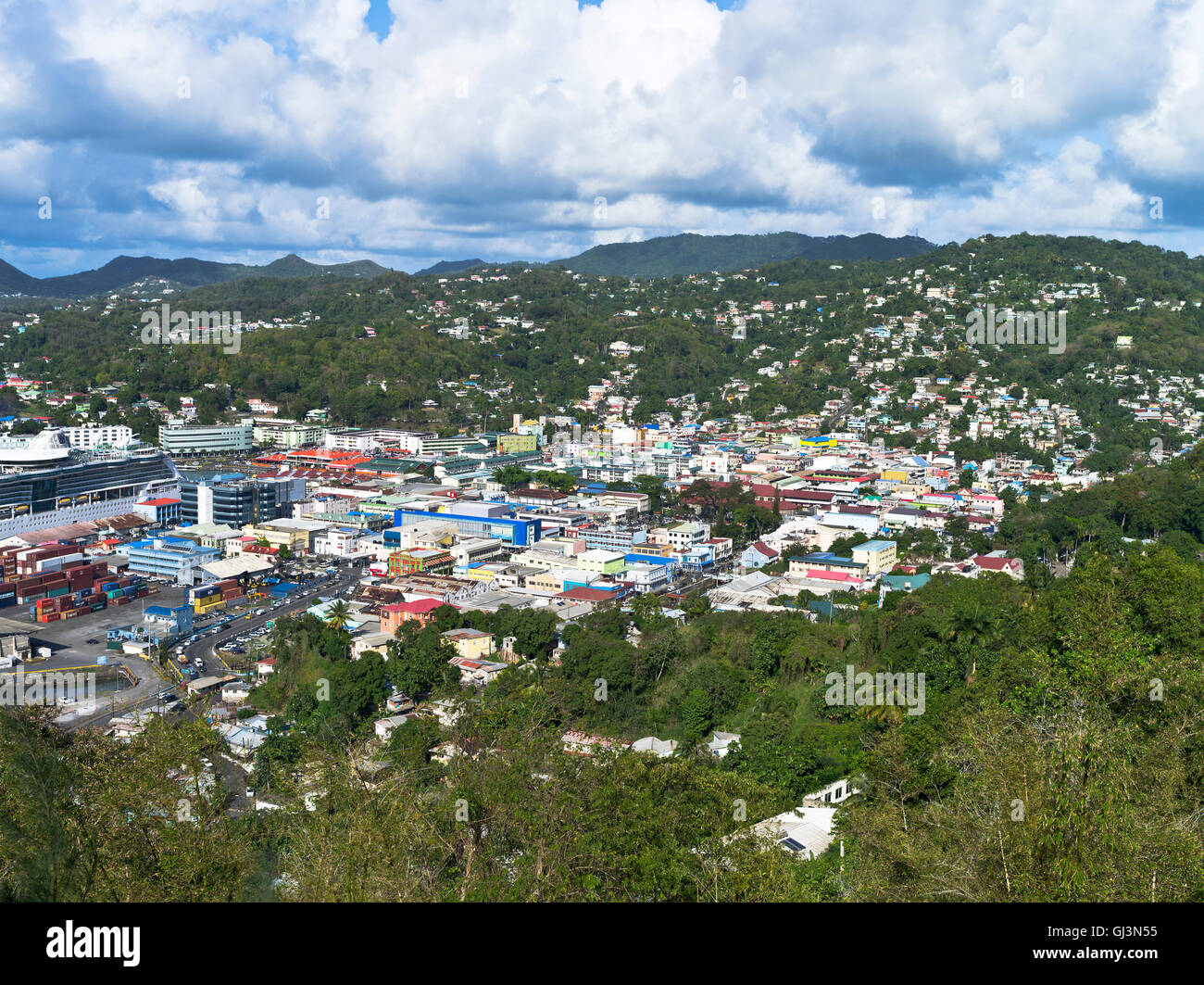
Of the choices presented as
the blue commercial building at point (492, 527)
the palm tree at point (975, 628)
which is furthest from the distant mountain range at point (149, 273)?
the palm tree at point (975, 628)

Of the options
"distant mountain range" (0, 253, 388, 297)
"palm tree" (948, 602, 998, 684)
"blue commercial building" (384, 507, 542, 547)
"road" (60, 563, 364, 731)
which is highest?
"distant mountain range" (0, 253, 388, 297)

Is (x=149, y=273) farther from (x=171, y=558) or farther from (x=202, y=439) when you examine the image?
(x=171, y=558)

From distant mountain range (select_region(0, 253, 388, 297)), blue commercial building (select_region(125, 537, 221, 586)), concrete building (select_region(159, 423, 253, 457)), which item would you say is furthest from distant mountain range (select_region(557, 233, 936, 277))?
blue commercial building (select_region(125, 537, 221, 586))

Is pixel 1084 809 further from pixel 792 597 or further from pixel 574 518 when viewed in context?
pixel 574 518

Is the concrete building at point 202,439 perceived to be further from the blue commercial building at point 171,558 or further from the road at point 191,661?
the road at point 191,661

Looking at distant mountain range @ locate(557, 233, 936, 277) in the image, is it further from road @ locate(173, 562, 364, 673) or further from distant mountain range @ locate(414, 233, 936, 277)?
road @ locate(173, 562, 364, 673)

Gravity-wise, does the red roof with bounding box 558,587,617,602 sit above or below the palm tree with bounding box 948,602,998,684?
below
